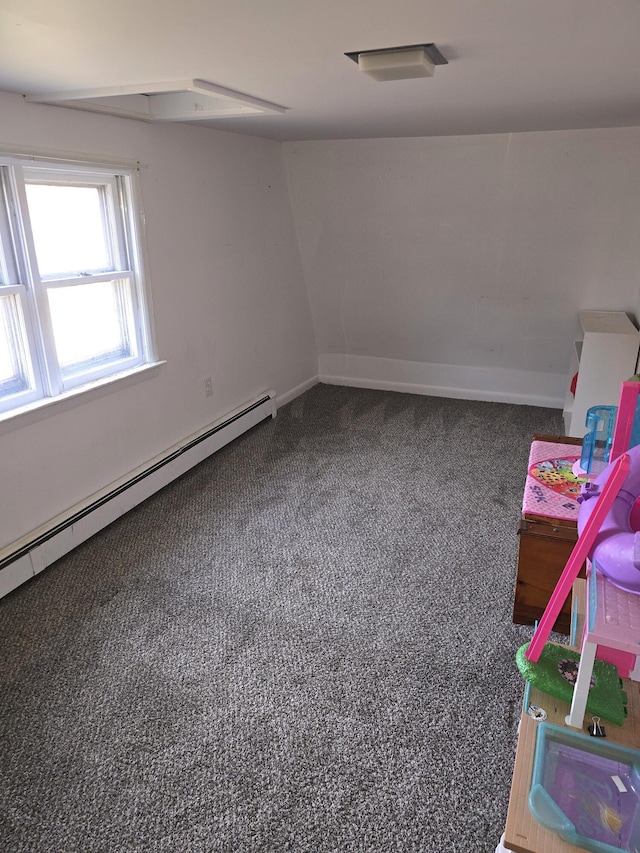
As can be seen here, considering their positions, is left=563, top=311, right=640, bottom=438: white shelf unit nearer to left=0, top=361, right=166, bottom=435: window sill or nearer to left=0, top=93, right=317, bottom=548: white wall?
left=0, top=93, right=317, bottom=548: white wall

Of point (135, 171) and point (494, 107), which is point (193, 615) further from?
point (494, 107)

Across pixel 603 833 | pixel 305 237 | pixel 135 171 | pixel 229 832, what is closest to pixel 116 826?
pixel 229 832

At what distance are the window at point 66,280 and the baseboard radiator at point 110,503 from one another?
55 centimetres

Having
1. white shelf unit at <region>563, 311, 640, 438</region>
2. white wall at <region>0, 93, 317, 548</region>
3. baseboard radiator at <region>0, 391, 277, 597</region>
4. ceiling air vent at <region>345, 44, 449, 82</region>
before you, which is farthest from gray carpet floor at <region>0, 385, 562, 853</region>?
ceiling air vent at <region>345, 44, 449, 82</region>

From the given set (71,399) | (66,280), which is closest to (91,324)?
(66,280)

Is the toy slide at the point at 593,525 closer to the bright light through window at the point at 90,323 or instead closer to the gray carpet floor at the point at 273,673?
the gray carpet floor at the point at 273,673

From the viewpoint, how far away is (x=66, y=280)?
2.66 metres

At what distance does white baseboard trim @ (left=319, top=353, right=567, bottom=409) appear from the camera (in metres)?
4.69

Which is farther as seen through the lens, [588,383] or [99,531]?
[588,383]

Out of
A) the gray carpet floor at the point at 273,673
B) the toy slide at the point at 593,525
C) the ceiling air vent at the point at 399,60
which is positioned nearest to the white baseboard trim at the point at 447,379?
the gray carpet floor at the point at 273,673

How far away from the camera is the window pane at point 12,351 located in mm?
2479

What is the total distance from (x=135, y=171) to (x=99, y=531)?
178cm

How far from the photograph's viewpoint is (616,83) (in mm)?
2064

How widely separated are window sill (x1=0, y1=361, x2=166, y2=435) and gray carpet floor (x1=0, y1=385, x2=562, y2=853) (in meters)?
0.67
